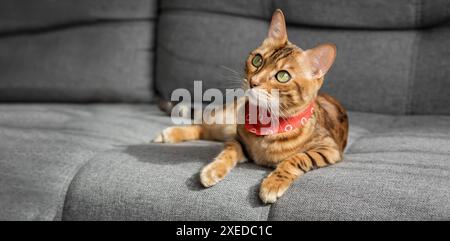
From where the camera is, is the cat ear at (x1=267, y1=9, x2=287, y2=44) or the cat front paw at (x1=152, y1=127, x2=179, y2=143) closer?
the cat ear at (x1=267, y1=9, x2=287, y2=44)

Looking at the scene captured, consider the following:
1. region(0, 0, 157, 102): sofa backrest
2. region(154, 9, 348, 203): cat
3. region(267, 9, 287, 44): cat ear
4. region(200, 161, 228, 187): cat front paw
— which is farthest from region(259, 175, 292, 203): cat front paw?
region(0, 0, 157, 102): sofa backrest

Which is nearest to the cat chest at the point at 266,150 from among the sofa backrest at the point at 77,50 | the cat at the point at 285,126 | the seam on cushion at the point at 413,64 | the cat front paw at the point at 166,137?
the cat at the point at 285,126

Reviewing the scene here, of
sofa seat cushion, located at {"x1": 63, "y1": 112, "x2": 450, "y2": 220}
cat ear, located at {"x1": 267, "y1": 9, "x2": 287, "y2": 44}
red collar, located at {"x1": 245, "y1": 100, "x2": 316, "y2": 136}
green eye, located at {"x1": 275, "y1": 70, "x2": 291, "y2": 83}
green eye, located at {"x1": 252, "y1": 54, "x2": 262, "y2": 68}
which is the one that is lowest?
sofa seat cushion, located at {"x1": 63, "y1": 112, "x2": 450, "y2": 220}

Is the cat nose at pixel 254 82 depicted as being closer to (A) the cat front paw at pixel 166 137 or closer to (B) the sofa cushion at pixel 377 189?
(B) the sofa cushion at pixel 377 189

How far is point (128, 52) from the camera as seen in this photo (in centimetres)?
241

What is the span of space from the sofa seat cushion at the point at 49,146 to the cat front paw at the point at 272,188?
0.58 m

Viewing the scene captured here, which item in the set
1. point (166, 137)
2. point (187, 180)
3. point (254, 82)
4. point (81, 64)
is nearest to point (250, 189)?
point (187, 180)

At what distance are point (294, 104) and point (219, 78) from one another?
0.89 metres

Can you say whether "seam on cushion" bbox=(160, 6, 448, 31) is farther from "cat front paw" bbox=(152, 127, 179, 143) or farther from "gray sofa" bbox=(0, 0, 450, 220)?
"cat front paw" bbox=(152, 127, 179, 143)

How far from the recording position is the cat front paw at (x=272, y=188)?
1.30m

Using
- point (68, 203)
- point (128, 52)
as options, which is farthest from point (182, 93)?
point (68, 203)

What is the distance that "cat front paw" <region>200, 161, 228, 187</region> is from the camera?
136 centimetres

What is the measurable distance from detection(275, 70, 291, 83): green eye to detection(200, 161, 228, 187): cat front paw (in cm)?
28

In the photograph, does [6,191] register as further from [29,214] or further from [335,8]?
[335,8]
